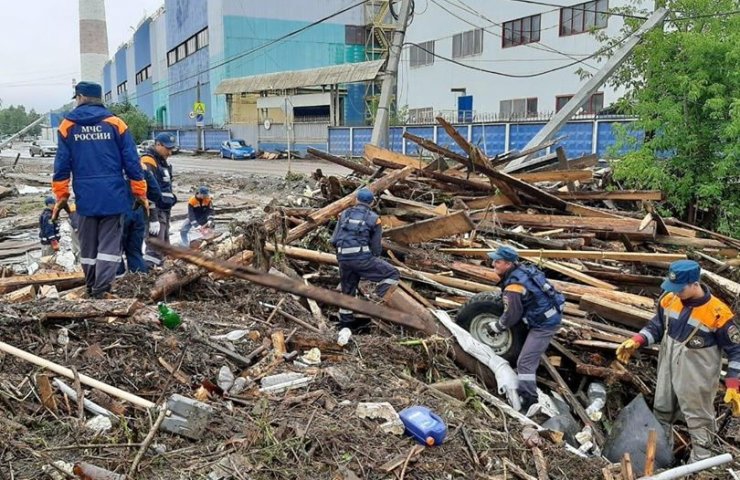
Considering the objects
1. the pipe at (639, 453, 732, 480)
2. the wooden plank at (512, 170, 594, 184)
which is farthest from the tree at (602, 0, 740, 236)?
the pipe at (639, 453, 732, 480)

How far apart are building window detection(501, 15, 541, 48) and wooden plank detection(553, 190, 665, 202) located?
64.0ft

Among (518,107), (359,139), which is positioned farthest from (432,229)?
(359,139)

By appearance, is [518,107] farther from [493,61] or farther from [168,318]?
[168,318]

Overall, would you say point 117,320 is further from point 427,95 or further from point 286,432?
point 427,95

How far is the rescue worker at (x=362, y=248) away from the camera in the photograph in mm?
6148

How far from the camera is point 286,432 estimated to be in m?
3.33

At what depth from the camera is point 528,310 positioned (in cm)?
496

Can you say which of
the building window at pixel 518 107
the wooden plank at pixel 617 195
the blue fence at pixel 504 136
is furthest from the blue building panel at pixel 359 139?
the wooden plank at pixel 617 195

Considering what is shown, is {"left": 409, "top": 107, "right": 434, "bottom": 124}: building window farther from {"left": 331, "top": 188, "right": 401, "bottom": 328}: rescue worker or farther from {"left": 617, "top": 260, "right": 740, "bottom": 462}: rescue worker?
{"left": 617, "top": 260, "right": 740, "bottom": 462}: rescue worker

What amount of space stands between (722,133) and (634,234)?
3243mm

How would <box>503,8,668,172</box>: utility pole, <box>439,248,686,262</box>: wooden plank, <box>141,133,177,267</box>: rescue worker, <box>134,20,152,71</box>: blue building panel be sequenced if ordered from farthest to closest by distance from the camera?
<box>134,20,152,71</box>: blue building panel < <box>503,8,668,172</box>: utility pole < <box>439,248,686,262</box>: wooden plank < <box>141,133,177,267</box>: rescue worker

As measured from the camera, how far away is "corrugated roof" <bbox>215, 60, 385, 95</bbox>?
30.4m

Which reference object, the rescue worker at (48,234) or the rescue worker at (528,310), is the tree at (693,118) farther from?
the rescue worker at (48,234)

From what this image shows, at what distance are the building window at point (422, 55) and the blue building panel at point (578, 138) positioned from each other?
46.1 feet
